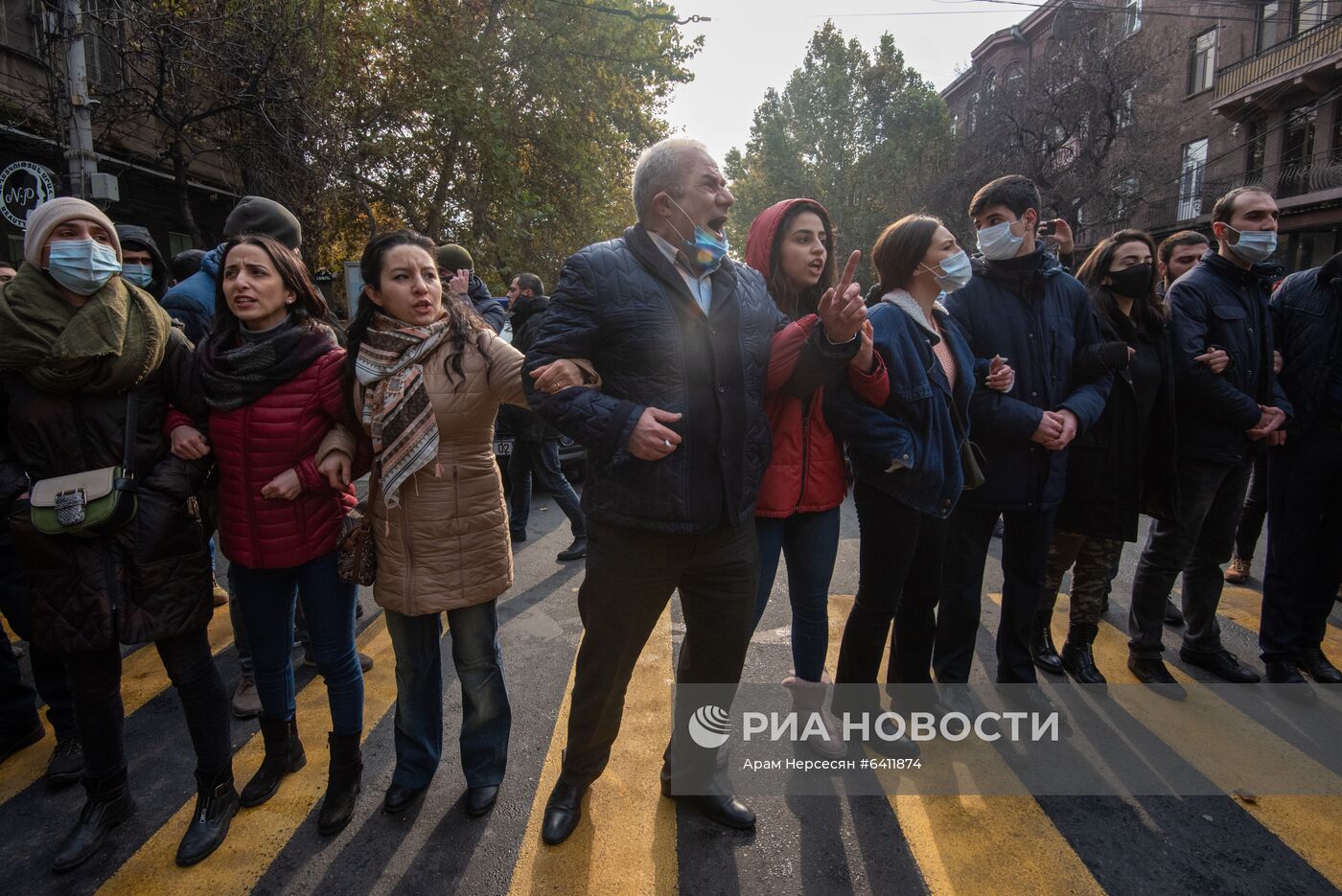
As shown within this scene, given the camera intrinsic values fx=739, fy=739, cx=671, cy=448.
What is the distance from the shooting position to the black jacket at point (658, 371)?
218cm

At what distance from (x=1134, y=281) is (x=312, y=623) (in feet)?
12.4

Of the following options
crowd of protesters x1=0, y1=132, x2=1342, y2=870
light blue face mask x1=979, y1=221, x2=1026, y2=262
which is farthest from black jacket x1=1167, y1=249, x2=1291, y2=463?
light blue face mask x1=979, y1=221, x2=1026, y2=262

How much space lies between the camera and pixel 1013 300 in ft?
10.3

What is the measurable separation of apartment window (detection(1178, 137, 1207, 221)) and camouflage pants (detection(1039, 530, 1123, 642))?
23.1 meters

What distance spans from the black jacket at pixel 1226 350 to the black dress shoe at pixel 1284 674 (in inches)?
40.5

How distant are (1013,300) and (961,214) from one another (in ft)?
77.1

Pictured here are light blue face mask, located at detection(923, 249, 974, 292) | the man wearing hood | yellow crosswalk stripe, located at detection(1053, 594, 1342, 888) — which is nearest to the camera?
yellow crosswalk stripe, located at detection(1053, 594, 1342, 888)

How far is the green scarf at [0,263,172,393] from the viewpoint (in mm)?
2244

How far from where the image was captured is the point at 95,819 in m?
2.50

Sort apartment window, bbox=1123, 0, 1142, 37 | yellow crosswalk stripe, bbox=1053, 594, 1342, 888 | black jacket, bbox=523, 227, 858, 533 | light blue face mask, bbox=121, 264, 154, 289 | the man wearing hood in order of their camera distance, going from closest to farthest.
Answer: black jacket, bbox=523, 227, 858, 533 < yellow crosswalk stripe, bbox=1053, 594, 1342, 888 < the man wearing hood < light blue face mask, bbox=121, 264, 154, 289 < apartment window, bbox=1123, 0, 1142, 37

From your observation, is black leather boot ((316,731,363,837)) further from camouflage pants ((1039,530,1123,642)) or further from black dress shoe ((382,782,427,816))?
camouflage pants ((1039,530,1123,642))

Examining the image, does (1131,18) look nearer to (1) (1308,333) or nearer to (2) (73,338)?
(1) (1308,333)

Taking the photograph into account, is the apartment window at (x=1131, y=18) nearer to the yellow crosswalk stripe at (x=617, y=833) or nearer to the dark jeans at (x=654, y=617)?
the dark jeans at (x=654, y=617)

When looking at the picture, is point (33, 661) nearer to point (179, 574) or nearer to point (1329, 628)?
point (179, 574)
